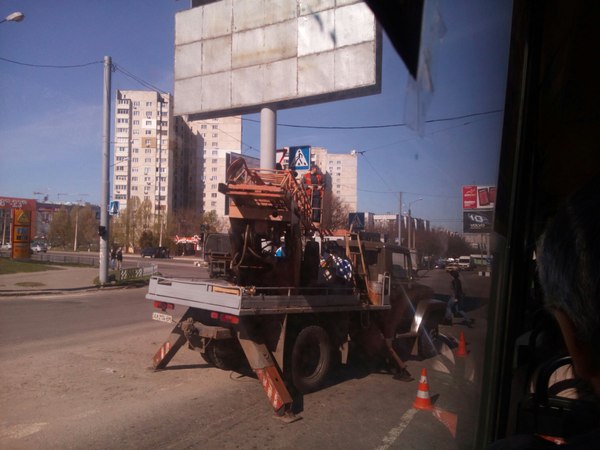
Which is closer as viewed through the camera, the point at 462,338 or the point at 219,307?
the point at 462,338

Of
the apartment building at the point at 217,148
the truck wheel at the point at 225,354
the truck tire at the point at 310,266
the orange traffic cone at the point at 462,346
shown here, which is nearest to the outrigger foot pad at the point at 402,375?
the truck tire at the point at 310,266

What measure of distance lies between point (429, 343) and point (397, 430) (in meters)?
0.82

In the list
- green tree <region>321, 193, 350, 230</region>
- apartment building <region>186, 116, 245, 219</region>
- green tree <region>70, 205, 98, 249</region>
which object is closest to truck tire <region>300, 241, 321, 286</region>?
green tree <region>321, 193, 350, 230</region>

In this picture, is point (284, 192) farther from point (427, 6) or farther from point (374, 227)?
point (427, 6)

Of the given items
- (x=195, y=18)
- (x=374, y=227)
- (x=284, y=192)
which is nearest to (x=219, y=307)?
(x=284, y=192)

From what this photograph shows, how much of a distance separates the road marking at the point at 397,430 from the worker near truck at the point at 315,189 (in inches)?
126

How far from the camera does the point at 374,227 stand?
4.04 m

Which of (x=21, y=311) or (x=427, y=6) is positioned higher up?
(x=427, y=6)

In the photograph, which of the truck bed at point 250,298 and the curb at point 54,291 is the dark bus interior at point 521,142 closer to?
the truck bed at point 250,298

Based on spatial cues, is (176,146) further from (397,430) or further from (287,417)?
(397,430)

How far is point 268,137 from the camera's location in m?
5.86

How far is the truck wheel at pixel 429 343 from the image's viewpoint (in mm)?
3277

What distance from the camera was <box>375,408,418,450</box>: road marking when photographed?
3.67m

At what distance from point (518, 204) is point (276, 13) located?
2.77m
